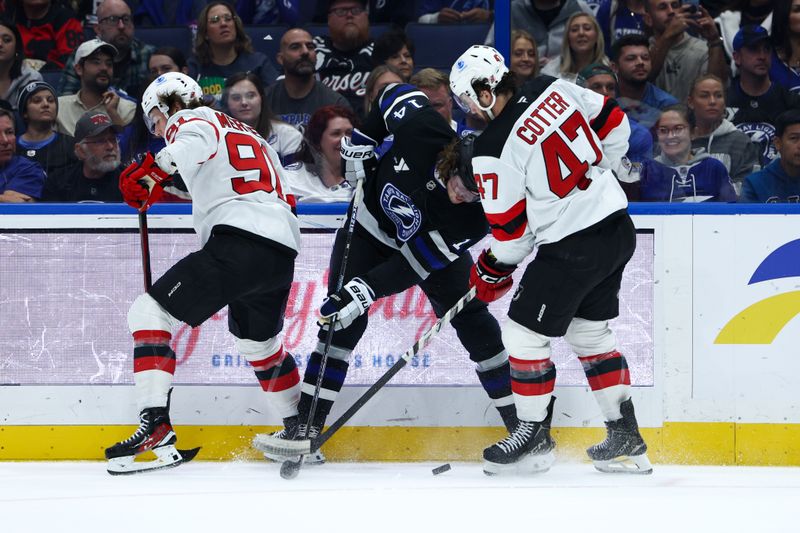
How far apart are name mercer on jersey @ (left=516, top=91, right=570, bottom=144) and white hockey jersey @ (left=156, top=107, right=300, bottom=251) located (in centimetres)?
82

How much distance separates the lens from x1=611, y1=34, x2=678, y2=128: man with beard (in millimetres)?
3984

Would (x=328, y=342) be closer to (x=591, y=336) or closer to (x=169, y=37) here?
(x=591, y=336)

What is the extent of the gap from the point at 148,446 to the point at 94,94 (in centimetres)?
154

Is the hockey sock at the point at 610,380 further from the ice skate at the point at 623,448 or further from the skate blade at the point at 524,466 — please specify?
the skate blade at the point at 524,466

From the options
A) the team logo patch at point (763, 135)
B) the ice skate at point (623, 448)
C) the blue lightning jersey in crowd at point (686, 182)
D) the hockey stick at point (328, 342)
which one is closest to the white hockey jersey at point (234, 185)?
the hockey stick at point (328, 342)

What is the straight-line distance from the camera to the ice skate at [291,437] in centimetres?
350

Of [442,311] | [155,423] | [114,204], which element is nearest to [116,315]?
[114,204]

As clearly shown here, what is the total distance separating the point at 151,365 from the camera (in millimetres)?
3287

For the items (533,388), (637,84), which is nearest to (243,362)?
(533,388)

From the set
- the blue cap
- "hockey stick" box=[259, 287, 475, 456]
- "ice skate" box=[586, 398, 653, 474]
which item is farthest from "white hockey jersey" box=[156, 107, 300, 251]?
the blue cap

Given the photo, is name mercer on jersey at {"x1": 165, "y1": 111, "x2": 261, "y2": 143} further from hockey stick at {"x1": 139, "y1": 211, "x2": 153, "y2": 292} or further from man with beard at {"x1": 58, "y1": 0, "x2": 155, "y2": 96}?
man with beard at {"x1": 58, "y1": 0, "x2": 155, "y2": 96}

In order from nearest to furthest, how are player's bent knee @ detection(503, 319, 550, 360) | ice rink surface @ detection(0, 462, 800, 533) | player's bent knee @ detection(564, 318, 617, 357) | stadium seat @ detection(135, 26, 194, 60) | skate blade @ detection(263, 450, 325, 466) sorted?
ice rink surface @ detection(0, 462, 800, 533) < player's bent knee @ detection(503, 319, 550, 360) < player's bent knee @ detection(564, 318, 617, 357) < skate blade @ detection(263, 450, 325, 466) < stadium seat @ detection(135, 26, 194, 60)

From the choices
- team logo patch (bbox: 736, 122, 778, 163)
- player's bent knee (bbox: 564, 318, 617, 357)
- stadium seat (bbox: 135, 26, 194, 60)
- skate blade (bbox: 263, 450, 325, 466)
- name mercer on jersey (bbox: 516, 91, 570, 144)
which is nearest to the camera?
name mercer on jersey (bbox: 516, 91, 570, 144)

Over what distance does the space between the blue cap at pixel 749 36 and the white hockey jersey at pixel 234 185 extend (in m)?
1.93
